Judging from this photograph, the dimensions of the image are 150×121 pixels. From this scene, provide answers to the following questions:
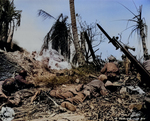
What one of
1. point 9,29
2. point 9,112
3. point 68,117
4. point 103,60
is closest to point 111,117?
point 68,117

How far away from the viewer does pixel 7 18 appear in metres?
11.9

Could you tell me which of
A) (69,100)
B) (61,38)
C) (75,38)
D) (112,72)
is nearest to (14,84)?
(69,100)

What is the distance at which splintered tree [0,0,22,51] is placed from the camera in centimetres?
1101

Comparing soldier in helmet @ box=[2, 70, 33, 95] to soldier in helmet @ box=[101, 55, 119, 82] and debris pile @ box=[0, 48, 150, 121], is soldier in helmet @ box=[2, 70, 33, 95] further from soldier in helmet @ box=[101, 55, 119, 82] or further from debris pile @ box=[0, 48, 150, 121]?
soldier in helmet @ box=[101, 55, 119, 82]

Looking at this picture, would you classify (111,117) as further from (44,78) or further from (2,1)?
(2,1)

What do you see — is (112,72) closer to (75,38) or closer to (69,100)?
(69,100)

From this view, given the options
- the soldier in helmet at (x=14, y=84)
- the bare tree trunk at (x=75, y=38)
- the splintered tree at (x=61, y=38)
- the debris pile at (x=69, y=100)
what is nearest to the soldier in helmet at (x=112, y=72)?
the debris pile at (x=69, y=100)

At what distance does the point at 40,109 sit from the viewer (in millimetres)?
4539

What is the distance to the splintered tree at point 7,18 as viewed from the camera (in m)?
11.0

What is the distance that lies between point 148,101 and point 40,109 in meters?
3.02

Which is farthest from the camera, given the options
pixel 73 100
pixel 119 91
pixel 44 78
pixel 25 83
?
pixel 44 78

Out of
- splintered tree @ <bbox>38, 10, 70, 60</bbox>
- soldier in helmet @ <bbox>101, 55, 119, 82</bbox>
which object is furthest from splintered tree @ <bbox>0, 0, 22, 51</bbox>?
soldier in helmet @ <bbox>101, 55, 119, 82</bbox>

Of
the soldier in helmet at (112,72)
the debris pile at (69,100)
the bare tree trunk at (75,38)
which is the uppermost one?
the bare tree trunk at (75,38)

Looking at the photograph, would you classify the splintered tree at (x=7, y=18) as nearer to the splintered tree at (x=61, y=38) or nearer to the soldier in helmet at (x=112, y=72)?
the splintered tree at (x=61, y=38)
